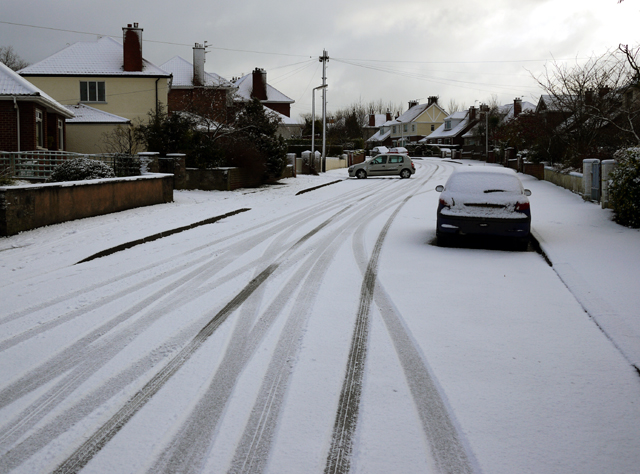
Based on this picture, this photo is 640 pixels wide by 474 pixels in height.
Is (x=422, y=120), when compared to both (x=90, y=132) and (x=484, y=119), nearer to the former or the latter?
(x=484, y=119)

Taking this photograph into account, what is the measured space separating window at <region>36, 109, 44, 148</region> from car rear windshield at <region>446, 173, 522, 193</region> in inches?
788

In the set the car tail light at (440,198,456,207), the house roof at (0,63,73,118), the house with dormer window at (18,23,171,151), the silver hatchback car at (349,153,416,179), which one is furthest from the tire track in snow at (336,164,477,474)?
the house with dormer window at (18,23,171,151)

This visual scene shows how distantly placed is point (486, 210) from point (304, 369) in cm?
707

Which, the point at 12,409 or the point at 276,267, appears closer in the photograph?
the point at 12,409

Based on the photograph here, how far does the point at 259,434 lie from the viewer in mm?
3750

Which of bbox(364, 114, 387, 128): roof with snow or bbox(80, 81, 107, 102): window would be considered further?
bbox(364, 114, 387, 128): roof with snow

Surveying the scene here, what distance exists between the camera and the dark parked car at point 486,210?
35.6ft

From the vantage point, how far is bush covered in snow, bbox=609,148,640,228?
12750mm

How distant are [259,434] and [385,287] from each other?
14.5 ft

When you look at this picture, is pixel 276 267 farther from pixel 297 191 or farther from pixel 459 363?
pixel 297 191

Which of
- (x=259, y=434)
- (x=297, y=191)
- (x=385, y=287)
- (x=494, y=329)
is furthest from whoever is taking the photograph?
(x=297, y=191)

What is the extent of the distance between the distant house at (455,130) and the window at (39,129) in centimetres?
6950

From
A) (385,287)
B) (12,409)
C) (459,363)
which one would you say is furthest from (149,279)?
(459,363)

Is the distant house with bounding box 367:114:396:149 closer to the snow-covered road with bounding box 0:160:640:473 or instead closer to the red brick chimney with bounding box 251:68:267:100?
the red brick chimney with bounding box 251:68:267:100
